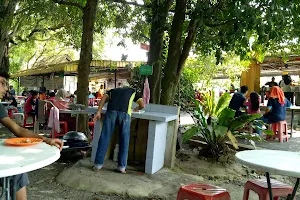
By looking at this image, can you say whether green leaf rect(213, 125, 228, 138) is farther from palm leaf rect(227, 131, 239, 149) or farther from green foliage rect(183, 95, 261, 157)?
palm leaf rect(227, 131, 239, 149)

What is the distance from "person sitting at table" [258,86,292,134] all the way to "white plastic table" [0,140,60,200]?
25.9 feet

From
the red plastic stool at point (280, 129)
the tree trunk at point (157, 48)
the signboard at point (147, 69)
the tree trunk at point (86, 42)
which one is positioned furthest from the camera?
the red plastic stool at point (280, 129)

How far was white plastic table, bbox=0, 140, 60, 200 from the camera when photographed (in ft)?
6.23

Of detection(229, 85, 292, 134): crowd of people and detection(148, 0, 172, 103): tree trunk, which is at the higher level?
detection(148, 0, 172, 103): tree trunk

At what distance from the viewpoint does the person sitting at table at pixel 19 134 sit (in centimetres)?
272

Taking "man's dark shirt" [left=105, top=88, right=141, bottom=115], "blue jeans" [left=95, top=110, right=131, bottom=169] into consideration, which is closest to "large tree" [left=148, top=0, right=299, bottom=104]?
"man's dark shirt" [left=105, top=88, right=141, bottom=115]

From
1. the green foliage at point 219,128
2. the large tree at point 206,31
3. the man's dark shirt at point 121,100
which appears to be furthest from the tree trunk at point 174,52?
the man's dark shirt at point 121,100

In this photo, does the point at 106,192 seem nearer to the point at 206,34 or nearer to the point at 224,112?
the point at 224,112

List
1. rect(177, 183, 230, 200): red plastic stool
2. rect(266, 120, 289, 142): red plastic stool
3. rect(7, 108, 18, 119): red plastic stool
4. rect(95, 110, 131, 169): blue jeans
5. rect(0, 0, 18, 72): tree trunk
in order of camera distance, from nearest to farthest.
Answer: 1. rect(177, 183, 230, 200): red plastic stool
2. rect(95, 110, 131, 169): blue jeans
3. rect(266, 120, 289, 142): red plastic stool
4. rect(0, 0, 18, 72): tree trunk
5. rect(7, 108, 18, 119): red plastic stool

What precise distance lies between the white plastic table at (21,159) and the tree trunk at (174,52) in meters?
4.41

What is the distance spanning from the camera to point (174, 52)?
671 centimetres

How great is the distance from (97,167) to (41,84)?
2040 centimetres

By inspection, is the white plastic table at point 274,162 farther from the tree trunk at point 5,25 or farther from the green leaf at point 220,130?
the tree trunk at point 5,25

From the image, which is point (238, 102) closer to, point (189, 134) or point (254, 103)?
point (254, 103)
